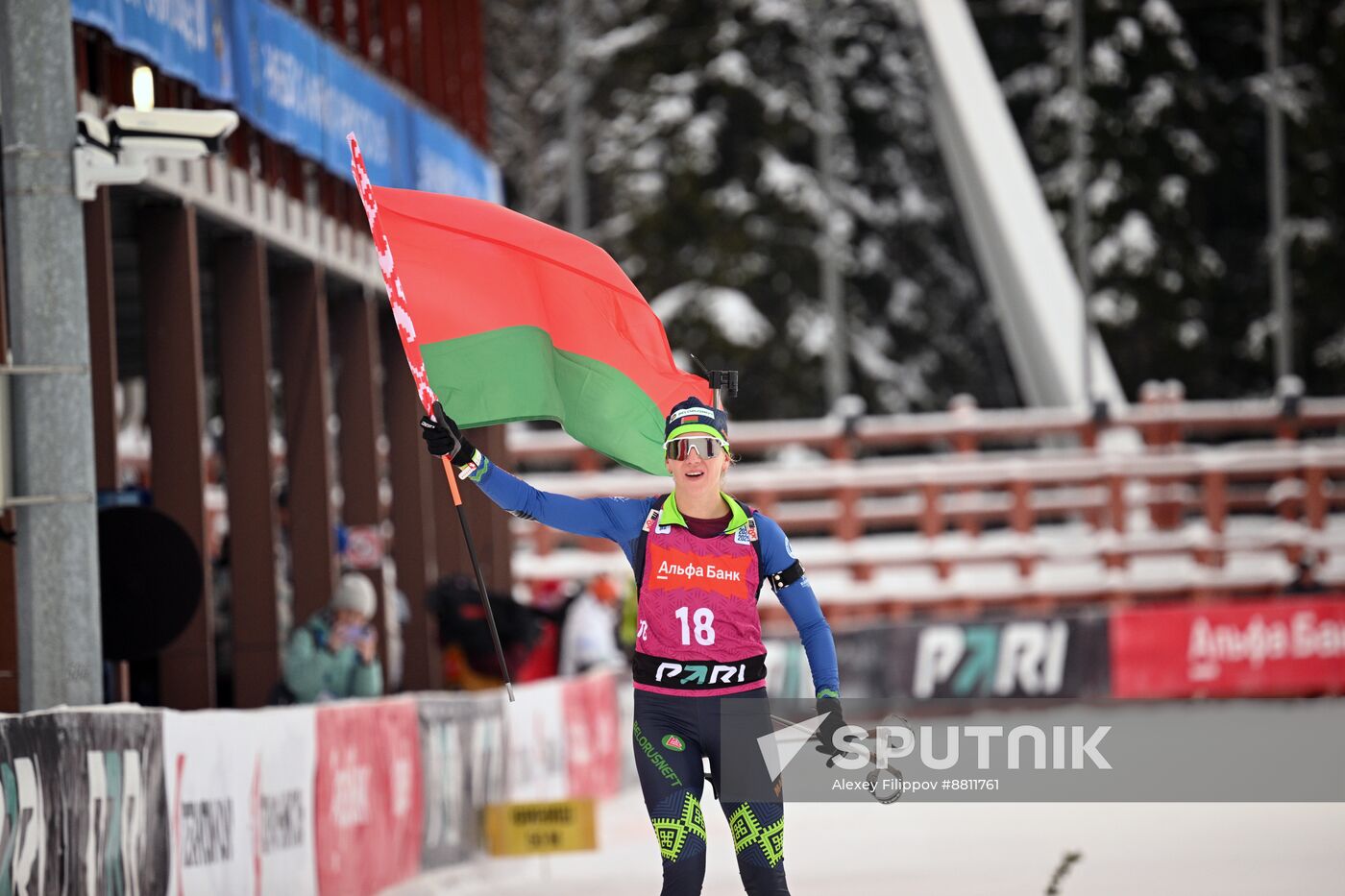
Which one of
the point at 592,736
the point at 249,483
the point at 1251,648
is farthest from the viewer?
the point at 1251,648

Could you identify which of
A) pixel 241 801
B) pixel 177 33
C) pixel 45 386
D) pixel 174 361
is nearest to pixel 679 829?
pixel 241 801

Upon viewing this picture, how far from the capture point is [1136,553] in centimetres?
2805

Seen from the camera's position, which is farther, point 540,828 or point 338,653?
→ point 540,828

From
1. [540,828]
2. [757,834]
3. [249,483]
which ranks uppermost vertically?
[249,483]

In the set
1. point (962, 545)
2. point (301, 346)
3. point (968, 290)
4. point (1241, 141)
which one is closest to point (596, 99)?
point (968, 290)

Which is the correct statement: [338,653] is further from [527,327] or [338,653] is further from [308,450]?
[527,327]

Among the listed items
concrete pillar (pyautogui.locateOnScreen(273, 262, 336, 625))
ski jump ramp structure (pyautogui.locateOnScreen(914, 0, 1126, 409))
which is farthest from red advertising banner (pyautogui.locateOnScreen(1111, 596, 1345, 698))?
concrete pillar (pyautogui.locateOnScreen(273, 262, 336, 625))

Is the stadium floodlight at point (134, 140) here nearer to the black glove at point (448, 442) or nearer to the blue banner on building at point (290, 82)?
the black glove at point (448, 442)

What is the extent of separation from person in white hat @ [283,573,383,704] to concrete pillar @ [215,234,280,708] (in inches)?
83.1

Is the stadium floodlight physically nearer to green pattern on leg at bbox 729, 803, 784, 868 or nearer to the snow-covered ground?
green pattern on leg at bbox 729, 803, 784, 868

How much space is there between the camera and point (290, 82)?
14945mm

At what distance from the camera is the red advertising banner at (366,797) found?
10.6 metres

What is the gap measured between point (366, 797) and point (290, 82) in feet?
18.8

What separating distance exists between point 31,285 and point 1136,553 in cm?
2130
